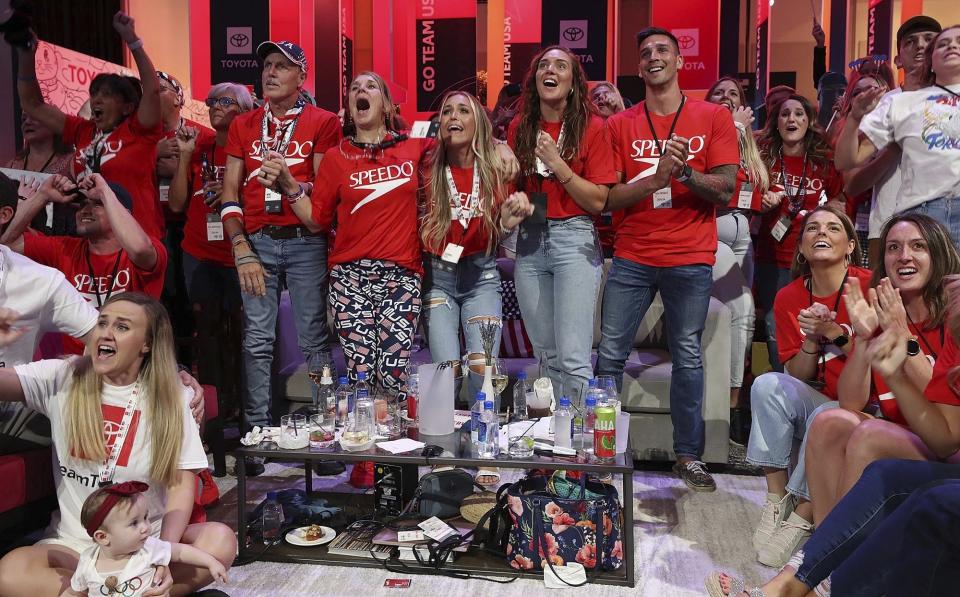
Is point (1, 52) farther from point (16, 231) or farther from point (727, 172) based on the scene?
point (727, 172)

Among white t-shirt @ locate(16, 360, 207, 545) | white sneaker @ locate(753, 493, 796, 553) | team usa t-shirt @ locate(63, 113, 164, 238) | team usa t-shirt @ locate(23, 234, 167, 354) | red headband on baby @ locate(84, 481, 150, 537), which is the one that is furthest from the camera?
team usa t-shirt @ locate(63, 113, 164, 238)

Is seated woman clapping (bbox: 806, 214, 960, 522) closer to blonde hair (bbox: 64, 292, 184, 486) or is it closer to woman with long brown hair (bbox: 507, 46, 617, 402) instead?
woman with long brown hair (bbox: 507, 46, 617, 402)

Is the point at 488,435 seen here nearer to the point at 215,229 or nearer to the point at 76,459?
the point at 76,459

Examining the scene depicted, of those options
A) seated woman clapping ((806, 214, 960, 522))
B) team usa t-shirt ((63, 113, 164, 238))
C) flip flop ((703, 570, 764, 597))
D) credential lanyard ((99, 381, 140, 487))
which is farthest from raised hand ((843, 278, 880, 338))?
team usa t-shirt ((63, 113, 164, 238))

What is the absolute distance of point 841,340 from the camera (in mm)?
2889

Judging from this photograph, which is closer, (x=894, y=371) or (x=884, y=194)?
(x=894, y=371)

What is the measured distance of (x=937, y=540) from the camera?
1833 mm

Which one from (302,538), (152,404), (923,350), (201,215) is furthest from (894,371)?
(201,215)

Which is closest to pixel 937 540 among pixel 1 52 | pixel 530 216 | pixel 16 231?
pixel 530 216

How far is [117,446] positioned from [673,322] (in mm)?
2238

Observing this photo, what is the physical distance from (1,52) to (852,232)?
14.4 ft

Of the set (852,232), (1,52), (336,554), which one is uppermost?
(1,52)

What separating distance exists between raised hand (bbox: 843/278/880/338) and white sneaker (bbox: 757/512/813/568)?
0.70 m

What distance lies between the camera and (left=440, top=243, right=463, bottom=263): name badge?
133 inches
